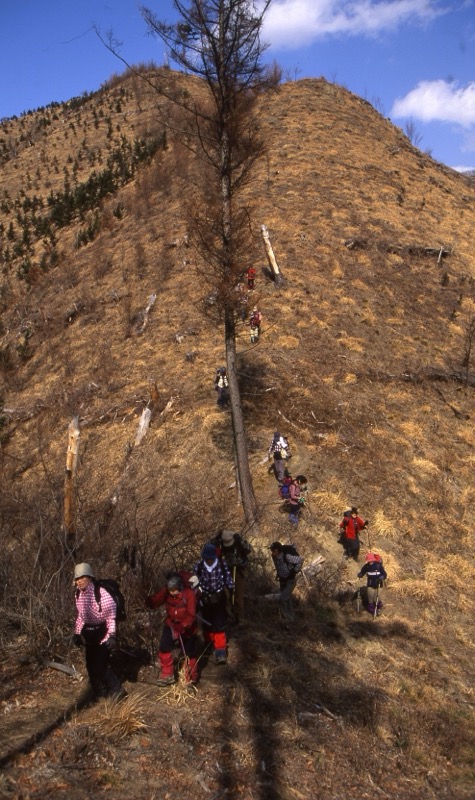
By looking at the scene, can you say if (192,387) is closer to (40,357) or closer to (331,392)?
(331,392)

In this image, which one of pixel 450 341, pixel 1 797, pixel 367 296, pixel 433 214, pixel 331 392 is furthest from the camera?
pixel 433 214

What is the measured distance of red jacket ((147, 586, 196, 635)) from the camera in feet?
18.9

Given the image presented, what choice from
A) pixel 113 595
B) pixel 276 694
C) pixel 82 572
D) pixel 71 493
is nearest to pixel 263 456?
pixel 71 493

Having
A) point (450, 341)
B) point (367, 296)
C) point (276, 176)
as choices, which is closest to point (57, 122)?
point (276, 176)

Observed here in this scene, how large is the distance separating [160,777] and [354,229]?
24.8 meters

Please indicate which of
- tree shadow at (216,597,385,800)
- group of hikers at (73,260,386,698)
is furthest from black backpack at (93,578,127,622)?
tree shadow at (216,597,385,800)

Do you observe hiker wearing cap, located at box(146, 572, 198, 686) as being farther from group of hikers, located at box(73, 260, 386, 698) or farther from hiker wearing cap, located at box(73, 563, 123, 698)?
hiker wearing cap, located at box(73, 563, 123, 698)

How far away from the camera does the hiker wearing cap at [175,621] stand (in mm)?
5738

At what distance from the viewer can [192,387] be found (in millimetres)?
16438

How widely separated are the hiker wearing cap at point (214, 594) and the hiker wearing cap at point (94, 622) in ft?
4.52

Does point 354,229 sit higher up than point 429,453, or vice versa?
point 354,229

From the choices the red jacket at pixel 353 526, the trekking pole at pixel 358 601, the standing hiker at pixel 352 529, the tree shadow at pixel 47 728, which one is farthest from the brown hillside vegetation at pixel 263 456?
the red jacket at pixel 353 526

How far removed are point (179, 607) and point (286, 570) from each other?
284cm

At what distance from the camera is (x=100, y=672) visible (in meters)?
5.36
